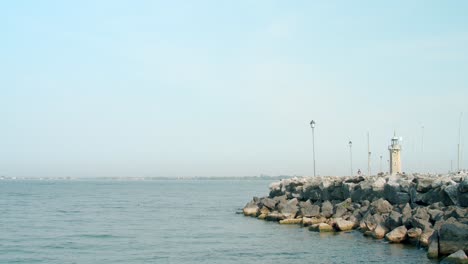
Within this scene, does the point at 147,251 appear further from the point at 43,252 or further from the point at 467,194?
the point at 467,194

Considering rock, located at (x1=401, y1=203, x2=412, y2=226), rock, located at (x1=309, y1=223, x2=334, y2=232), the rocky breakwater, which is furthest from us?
rock, located at (x1=309, y1=223, x2=334, y2=232)

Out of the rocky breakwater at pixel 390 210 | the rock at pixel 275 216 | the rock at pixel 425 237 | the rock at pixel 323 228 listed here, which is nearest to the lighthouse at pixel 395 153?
the rocky breakwater at pixel 390 210

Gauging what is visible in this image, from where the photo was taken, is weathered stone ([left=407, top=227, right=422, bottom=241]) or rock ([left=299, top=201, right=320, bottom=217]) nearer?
weathered stone ([left=407, top=227, right=422, bottom=241])

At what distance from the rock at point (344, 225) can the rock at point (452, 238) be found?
7530 mm

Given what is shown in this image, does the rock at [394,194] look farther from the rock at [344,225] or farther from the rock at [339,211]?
the rock at [344,225]

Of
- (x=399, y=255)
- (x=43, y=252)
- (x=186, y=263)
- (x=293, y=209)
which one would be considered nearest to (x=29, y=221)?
(x=43, y=252)

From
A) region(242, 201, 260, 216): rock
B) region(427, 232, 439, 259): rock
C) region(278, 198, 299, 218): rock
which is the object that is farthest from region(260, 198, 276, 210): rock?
region(427, 232, 439, 259): rock

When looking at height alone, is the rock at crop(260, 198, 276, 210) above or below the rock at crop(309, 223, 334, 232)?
above

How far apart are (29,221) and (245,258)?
1872 cm

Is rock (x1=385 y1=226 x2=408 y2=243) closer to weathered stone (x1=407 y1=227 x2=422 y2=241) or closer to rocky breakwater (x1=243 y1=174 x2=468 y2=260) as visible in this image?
rocky breakwater (x1=243 y1=174 x2=468 y2=260)

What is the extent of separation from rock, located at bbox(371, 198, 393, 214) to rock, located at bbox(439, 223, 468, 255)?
7777mm

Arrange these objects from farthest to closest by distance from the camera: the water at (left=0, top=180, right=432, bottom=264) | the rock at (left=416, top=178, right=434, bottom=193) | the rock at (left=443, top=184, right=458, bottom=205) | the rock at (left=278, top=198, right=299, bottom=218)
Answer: the rock at (left=278, top=198, right=299, bottom=218) → the rock at (left=416, top=178, right=434, bottom=193) → the rock at (left=443, top=184, right=458, bottom=205) → the water at (left=0, top=180, right=432, bottom=264)

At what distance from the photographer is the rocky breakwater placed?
17956 millimetres

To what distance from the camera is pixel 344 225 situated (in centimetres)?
2430
